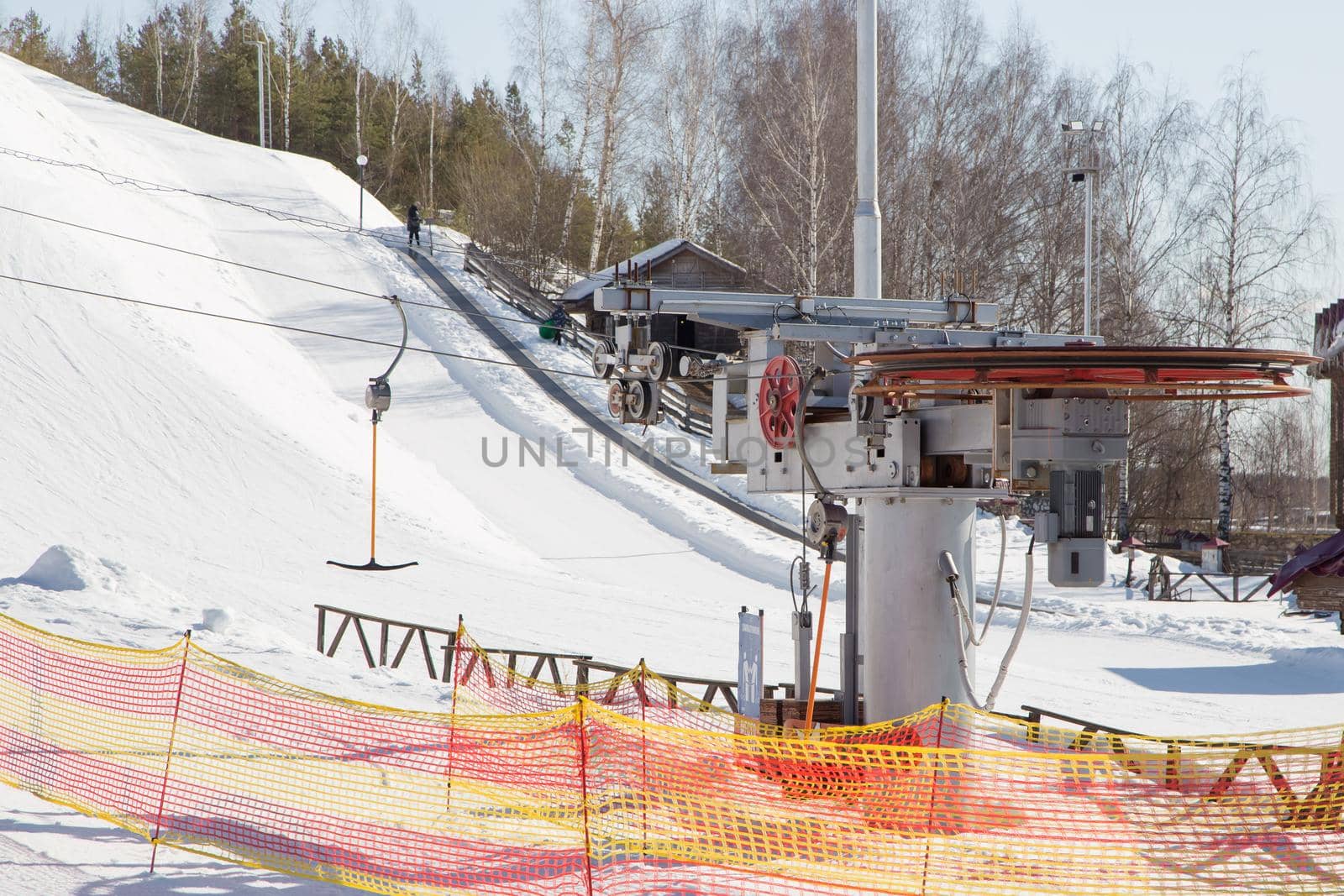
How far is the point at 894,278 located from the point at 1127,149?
25.8 feet

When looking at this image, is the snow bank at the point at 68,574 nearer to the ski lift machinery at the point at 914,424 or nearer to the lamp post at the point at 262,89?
the ski lift machinery at the point at 914,424

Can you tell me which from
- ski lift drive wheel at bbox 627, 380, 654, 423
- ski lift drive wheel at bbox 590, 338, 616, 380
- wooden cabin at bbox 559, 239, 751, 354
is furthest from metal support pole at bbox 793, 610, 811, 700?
wooden cabin at bbox 559, 239, 751, 354

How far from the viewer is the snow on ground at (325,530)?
13.5 m

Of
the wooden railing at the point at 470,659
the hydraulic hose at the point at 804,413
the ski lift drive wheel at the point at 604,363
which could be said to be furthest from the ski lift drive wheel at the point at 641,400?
the wooden railing at the point at 470,659

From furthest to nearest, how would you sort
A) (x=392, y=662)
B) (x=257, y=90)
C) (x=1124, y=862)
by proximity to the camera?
(x=257, y=90) → (x=392, y=662) → (x=1124, y=862)

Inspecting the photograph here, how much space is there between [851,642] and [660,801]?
2.26 metres

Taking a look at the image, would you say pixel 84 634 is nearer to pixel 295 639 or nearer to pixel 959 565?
pixel 295 639

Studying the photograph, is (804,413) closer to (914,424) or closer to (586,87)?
(914,424)

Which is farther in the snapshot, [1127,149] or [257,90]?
[257,90]

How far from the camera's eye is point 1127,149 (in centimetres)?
3797

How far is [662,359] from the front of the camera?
29.7ft

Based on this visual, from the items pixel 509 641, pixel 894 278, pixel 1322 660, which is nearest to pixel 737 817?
pixel 509 641

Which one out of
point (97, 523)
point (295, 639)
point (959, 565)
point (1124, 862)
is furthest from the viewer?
point (97, 523)

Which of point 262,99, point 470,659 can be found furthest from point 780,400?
point 262,99
